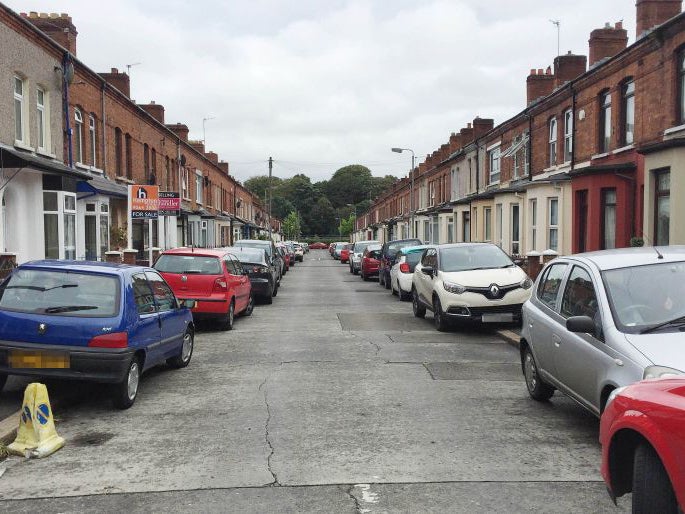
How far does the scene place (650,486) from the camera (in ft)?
11.5

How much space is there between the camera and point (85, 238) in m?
22.5

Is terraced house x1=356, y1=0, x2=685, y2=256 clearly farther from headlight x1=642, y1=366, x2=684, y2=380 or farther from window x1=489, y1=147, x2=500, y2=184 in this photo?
headlight x1=642, y1=366, x2=684, y2=380

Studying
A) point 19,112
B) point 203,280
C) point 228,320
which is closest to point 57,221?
Result: point 19,112

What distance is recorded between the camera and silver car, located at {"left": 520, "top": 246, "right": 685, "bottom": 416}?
5086 mm

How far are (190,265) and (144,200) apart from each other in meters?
6.39

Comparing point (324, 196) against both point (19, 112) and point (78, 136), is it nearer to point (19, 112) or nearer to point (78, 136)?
point (78, 136)

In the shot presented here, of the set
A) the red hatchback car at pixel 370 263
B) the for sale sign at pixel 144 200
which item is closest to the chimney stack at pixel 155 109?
the red hatchback car at pixel 370 263

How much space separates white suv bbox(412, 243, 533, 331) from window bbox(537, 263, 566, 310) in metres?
5.31

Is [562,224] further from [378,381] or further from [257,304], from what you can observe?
[378,381]

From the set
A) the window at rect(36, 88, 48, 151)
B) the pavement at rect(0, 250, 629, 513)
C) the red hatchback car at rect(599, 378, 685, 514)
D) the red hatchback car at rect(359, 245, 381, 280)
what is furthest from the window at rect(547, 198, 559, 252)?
the red hatchback car at rect(599, 378, 685, 514)

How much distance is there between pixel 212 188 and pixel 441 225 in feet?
63.0

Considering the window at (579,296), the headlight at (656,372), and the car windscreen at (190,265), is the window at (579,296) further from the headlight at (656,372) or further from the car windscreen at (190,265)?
the car windscreen at (190,265)

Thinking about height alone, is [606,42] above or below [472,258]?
above

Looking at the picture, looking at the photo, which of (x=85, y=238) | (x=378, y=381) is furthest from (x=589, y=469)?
(x=85, y=238)
